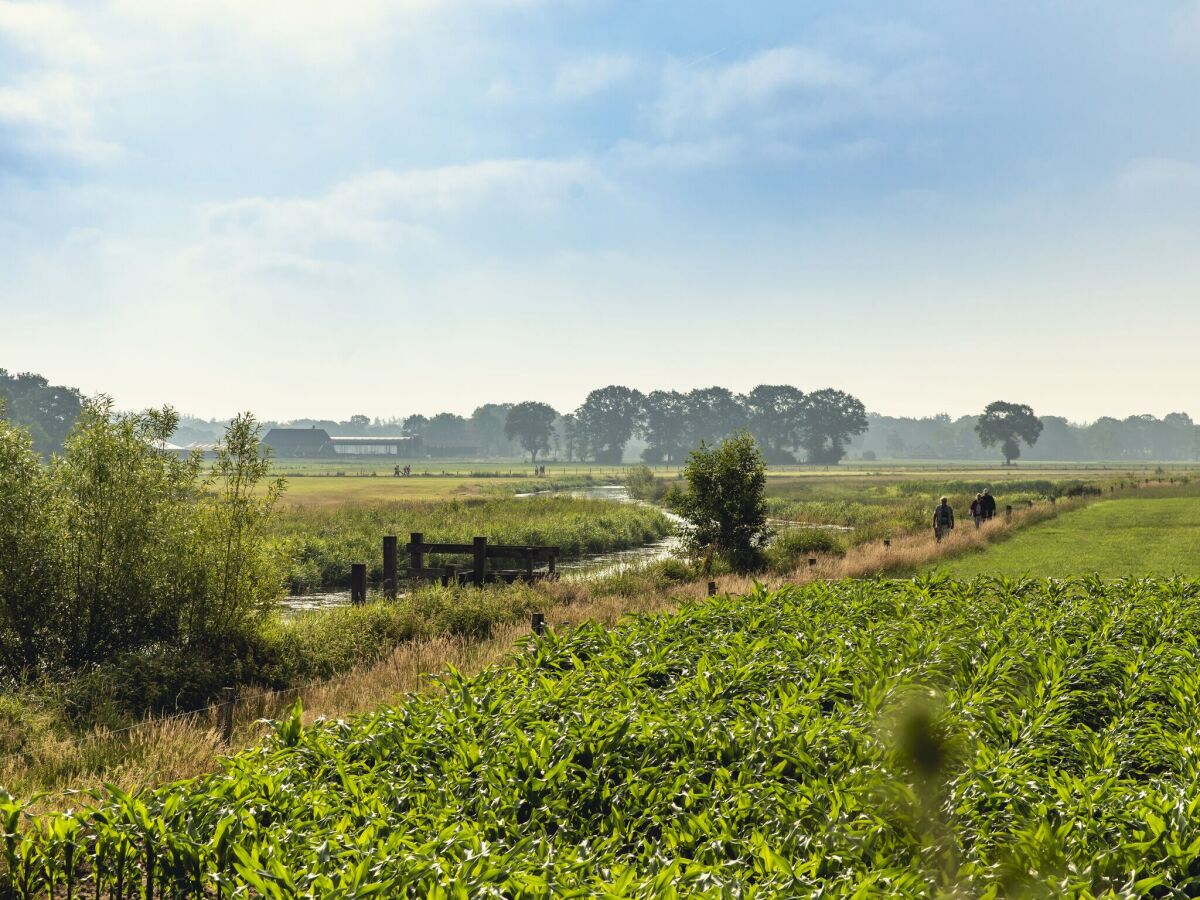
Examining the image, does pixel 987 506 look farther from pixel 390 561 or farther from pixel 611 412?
pixel 611 412

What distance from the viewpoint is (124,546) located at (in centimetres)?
1356

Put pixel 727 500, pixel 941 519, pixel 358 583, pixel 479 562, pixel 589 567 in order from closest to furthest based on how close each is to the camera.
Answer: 1. pixel 358 583
2. pixel 479 562
3. pixel 727 500
4. pixel 941 519
5. pixel 589 567

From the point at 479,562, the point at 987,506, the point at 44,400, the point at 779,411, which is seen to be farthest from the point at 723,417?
the point at 479,562

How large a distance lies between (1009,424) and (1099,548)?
166 meters

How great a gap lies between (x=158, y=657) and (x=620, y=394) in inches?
7346

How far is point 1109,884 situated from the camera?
4.63 m

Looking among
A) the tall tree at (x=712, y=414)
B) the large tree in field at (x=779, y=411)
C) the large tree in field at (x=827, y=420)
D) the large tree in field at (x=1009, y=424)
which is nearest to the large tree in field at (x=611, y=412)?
the tall tree at (x=712, y=414)

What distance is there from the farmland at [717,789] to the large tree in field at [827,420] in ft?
617

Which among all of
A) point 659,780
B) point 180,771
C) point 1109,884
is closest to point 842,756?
point 659,780

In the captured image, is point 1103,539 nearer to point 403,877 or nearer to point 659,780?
point 659,780

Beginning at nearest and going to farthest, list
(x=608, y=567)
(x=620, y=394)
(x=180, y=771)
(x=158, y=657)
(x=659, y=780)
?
(x=659, y=780) < (x=180, y=771) < (x=158, y=657) < (x=608, y=567) < (x=620, y=394)

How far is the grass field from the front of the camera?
984 inches

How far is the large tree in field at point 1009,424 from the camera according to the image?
18025 cm

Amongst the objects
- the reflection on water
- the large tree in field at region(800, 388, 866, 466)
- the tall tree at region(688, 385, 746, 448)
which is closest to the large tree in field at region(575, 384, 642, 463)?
the tall tree at region(688, 385, 746, 448)
